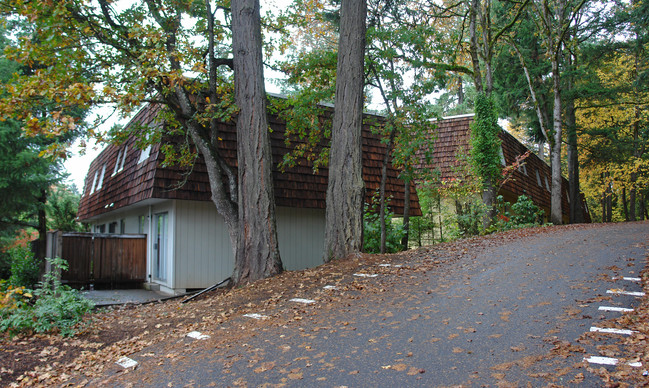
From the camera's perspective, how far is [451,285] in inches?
247

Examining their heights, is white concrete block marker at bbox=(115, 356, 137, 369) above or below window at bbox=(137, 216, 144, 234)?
below

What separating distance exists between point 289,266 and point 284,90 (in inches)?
713

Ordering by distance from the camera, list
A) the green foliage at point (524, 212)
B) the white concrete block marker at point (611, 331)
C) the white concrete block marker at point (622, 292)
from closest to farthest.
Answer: the white concrete block marker at point (611, 331) < the white concrete block marker at point (622, 292) < the green foliage at point (524, 212)

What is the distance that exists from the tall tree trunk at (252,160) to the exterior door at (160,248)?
4.69m

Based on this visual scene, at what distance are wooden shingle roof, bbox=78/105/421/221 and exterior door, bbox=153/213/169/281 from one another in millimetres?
964

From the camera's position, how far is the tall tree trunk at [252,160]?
8.44m

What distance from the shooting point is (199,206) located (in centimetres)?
1234

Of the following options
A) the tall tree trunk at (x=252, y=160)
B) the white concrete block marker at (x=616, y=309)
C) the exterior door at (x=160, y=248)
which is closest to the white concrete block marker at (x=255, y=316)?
the tall tree trunk at (x=252, y=160)

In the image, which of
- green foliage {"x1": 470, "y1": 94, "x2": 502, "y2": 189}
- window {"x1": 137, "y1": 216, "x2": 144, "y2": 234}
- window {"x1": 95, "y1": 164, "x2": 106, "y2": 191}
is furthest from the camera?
window {"x1": 95, "y1": 164, "x2": 106, "y2": 191}

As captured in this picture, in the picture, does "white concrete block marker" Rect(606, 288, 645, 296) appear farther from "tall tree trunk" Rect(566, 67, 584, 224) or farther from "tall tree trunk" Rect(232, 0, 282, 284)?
"tall tree trunk" Rect(566, 67, 584, 224)

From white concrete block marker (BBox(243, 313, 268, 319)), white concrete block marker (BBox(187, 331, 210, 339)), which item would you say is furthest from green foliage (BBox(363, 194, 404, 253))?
white concrete block marker (BBox(187, 331, 210, 339))

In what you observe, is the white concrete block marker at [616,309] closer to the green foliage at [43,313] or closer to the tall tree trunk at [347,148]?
the tall tree trunk at [347,148]

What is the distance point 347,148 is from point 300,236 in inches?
217

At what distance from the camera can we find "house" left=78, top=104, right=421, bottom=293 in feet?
38.0
